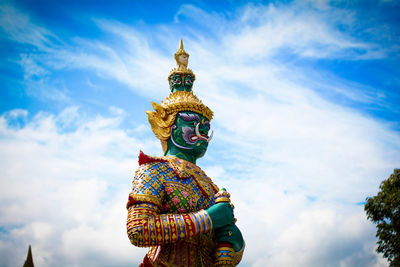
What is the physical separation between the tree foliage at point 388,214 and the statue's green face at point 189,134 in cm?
884

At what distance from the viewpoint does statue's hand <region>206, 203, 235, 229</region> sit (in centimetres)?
614

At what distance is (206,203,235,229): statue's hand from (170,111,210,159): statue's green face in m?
1.51

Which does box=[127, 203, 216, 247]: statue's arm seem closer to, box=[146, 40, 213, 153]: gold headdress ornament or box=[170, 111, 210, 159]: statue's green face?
box=[170, 111, 210, 159]: statue's green face

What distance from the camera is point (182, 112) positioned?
297 inches

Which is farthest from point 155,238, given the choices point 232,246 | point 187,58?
point 187,58

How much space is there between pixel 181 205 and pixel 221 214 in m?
0.70

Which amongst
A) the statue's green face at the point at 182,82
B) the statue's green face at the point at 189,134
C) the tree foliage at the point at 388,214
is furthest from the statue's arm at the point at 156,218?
the tree foliage at the point at 388,214

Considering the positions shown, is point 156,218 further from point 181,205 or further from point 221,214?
point 221,214

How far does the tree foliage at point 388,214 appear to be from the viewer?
12.8 metres

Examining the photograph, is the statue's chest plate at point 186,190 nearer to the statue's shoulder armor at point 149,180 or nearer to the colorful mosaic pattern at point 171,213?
the colorful mosaic pattern at point 171,213

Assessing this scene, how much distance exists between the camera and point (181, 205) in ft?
21.0

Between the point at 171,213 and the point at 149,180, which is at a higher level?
the point at 149,180

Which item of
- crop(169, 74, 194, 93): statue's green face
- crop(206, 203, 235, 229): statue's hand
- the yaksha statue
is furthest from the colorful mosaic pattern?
crop(169, 74, 194, 93): statue's green face

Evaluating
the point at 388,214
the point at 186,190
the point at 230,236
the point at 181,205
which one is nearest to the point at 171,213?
the point at 181,205
